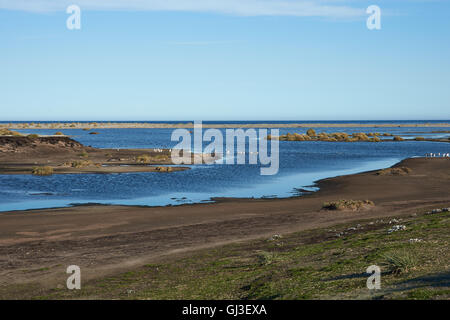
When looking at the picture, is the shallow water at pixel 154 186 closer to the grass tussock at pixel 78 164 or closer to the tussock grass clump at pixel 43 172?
the tussock grass clump at pixel 43 172

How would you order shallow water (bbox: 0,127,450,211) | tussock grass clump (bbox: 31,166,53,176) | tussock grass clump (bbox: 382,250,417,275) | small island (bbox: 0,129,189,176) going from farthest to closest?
small island (bbox: 0,129,189,176) < tussock grass clump (bbox: 31,166,53,176) < shallow water (bbox: 0,127,450,211) < tussock grass clump (bbox: 382,250,417,275)

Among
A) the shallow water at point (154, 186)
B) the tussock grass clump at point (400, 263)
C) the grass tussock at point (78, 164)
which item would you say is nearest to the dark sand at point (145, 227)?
the shallow water at point (154, 186)

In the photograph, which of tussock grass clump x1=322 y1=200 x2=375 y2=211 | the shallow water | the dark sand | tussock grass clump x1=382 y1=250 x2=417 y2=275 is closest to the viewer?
tussock grass clump x1=382 y1=250 x2=417 y2=275

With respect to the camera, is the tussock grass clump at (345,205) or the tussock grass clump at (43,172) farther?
the tussock grass clump at (43,172)

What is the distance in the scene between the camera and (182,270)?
15.7m

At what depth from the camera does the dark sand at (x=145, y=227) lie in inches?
663

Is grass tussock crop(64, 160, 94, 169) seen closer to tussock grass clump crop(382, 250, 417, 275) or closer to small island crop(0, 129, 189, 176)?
small island crop(0, 129, 189, 176)

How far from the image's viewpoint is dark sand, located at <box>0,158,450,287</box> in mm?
16828

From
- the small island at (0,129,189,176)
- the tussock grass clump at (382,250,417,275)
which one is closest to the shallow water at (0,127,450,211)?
the small island at (0,129,189,176)

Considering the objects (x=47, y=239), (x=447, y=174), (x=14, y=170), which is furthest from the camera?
(x=14, y=170)

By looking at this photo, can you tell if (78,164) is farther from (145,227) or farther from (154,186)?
(145,227)
